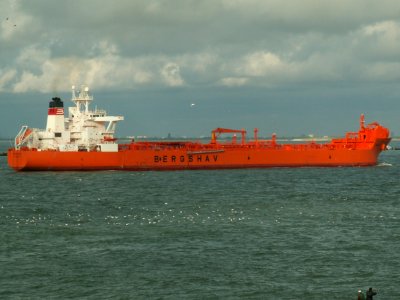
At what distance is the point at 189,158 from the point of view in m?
70.8

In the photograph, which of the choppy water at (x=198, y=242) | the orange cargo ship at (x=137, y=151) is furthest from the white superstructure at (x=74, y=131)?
the choppy water at (x=198, y=242)

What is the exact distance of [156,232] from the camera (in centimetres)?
3291

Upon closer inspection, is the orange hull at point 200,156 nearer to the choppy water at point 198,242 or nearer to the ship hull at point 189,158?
the ship hull at point 189,158

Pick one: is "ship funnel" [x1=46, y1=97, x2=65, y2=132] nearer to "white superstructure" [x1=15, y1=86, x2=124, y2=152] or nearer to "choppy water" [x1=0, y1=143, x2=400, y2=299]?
"white superstructure" [x1=15, y1=86, x2=124, y2=152]

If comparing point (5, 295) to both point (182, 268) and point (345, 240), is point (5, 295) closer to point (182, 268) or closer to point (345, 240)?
point (182, 268)

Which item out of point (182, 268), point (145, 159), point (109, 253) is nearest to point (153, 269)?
point (182, 268)

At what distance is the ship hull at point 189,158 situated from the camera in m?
65.4

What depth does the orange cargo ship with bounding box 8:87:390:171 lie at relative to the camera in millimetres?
66062

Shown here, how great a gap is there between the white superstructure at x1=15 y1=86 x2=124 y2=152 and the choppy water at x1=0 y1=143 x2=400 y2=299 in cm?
1233

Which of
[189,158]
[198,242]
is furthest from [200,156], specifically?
[198,242]

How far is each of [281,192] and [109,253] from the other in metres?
26.7

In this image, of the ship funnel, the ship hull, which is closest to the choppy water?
the ship hull

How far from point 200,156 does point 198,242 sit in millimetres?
41233

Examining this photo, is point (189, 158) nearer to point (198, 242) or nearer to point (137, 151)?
point (137, 151)
